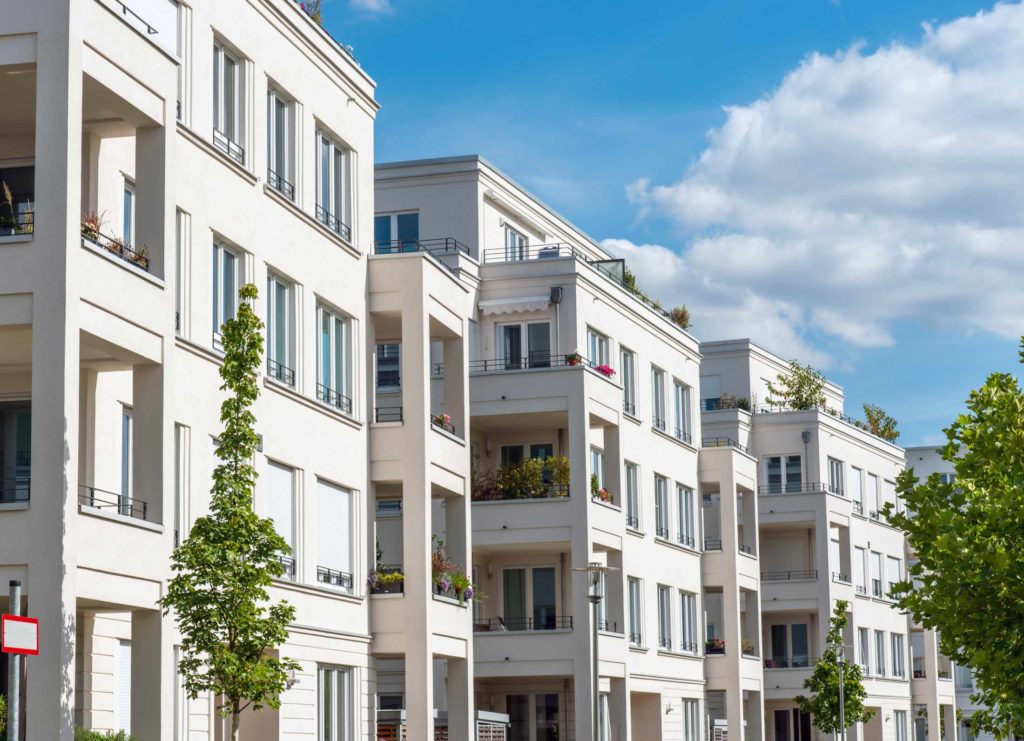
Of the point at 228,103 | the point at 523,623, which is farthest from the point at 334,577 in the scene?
the point at 523,623

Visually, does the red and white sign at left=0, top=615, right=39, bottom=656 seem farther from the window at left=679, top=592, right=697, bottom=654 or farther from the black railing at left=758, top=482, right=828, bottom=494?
the black railing at left=758, top=482, right=828, bottom=494

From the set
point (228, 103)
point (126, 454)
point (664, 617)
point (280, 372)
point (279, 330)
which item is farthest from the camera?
point (664, 617)

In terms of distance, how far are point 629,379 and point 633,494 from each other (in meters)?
3.73

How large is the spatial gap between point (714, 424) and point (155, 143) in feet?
156

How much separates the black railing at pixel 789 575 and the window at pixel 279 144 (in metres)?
40.5

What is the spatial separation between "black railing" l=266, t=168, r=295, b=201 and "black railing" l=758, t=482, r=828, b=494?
134ft

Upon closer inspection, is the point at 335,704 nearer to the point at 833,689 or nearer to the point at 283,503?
the point at 283,503

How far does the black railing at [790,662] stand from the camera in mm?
70494

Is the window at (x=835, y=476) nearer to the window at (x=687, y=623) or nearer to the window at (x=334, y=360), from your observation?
→ the window at (x=687, y=623)

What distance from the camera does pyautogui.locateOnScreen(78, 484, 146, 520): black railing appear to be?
25234 millimetres

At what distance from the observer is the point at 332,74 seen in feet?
124

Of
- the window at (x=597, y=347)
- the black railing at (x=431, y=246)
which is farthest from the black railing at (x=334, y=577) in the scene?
the window at (x=597, y=347)

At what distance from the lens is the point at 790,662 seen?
2783 inches

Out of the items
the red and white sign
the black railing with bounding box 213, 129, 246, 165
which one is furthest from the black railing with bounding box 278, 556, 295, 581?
the red and white sign
